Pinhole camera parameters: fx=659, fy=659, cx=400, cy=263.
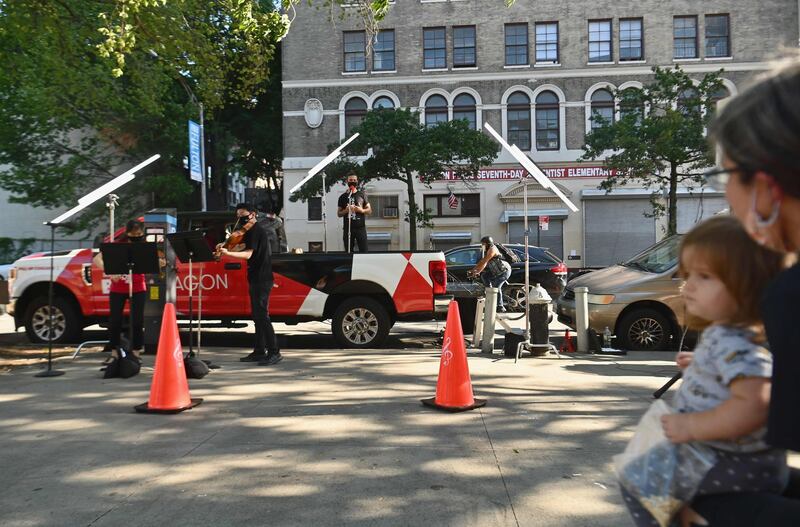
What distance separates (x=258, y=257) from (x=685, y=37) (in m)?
31.8

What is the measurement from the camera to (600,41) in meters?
34.0

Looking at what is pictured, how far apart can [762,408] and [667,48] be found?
36114mm

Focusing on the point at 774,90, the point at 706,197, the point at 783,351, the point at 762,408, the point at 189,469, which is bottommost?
the point at 189,469

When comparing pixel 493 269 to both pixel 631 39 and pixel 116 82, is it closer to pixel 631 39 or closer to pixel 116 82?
pixel 116 82

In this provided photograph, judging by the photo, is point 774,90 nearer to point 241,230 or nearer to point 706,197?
point 241,230

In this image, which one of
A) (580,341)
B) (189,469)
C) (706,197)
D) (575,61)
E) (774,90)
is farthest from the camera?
(575,61)

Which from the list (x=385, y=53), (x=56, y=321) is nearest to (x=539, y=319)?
(x=56, y=321)

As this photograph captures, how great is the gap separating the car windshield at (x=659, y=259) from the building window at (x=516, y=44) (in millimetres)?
25558

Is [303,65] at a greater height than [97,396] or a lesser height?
greater

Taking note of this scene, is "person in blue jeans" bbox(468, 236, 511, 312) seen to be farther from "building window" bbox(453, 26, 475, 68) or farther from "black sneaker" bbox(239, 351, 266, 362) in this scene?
"building window" bbox(453, 26, 475, 68)

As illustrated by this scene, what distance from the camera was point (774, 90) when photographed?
132cm

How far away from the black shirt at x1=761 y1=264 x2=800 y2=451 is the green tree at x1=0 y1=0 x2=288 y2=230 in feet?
31.2

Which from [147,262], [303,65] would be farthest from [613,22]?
[147,262]

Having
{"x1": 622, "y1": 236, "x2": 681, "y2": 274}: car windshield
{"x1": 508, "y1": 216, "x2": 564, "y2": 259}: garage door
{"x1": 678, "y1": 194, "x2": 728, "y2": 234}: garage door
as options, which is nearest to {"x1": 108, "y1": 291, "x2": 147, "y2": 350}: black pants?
{"x1": 622, "y1": 236, "x2": 681, "y2": 274}: car windshield
